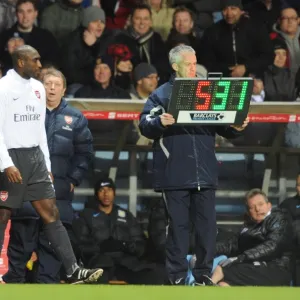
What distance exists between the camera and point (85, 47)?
45.1ft

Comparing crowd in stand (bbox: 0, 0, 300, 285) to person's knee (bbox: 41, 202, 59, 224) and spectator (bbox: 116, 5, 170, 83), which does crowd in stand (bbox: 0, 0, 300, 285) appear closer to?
spectator (bbox: 116, 5, 170, 83)

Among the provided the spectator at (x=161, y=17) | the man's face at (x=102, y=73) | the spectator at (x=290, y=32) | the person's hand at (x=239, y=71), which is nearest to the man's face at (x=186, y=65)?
the man's face at (x=102, y=73)

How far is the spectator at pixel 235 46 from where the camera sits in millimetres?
13688

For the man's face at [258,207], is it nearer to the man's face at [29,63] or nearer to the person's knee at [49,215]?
the person's knee at [49,215]

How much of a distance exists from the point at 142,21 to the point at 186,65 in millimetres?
4283

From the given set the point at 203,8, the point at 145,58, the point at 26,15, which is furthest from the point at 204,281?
the point at 203,8

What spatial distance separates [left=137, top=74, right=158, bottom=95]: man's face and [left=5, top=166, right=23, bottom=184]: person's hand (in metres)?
3.75

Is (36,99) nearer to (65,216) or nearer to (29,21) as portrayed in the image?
(65,216)

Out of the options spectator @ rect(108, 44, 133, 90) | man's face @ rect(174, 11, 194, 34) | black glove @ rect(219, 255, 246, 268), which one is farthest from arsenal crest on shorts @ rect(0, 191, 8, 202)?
man's face @ rect(174, 11, 194, 34)

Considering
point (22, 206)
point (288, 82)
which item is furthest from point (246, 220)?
point (22, 206)

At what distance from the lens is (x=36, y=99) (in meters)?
9.72

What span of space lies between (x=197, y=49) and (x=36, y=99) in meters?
4.48

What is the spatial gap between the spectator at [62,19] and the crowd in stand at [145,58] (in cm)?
1

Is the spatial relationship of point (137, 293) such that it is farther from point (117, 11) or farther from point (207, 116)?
point (117, 11)
